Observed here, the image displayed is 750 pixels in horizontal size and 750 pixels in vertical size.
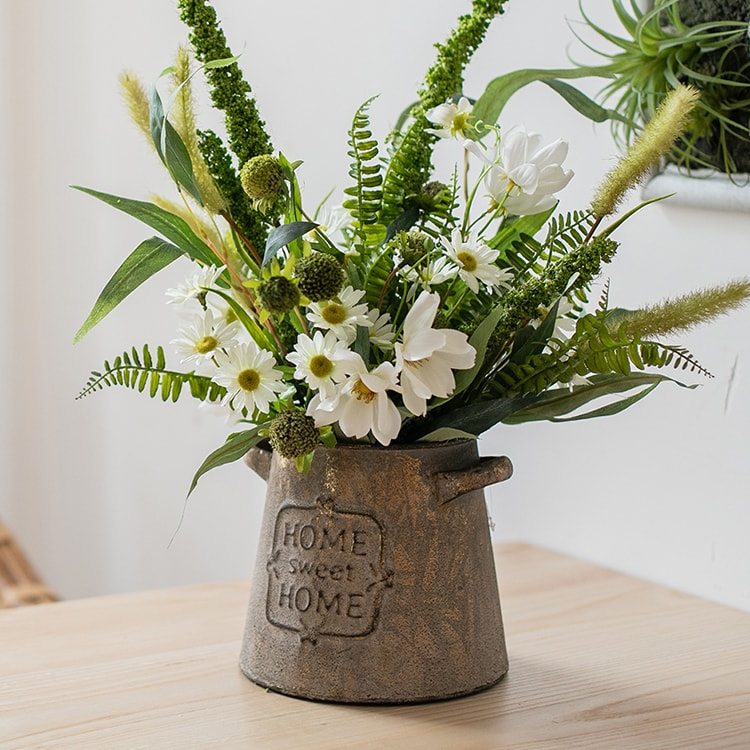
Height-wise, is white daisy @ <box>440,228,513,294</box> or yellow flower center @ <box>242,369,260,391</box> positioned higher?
white daisy @ <box>440,228,513,294</box>

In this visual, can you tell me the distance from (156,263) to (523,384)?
0.24 meters

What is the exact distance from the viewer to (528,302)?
0.64 metres

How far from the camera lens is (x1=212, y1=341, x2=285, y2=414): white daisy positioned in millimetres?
637

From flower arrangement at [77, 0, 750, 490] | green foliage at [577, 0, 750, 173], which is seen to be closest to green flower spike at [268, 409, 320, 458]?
flower arrangement at [77, 0, 750, 490]

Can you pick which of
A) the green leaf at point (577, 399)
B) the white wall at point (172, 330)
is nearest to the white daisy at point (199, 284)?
the green leaf at point (577, 399)

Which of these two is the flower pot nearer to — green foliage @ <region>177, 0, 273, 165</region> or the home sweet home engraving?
the home sweet home engraving

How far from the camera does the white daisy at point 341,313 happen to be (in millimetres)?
609

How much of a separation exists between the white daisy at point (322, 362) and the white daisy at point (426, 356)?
0.03 m

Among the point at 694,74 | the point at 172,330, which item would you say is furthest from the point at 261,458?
the point at 172,330

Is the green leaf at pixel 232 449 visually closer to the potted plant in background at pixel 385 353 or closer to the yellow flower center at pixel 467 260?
the potted plant in background at pixel 385 353

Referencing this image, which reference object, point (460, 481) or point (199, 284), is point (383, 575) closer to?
point (460, 481)

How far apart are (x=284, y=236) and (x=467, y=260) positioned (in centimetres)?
11

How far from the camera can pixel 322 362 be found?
609 millimetres

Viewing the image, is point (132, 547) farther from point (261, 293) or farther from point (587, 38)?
point (261, 293)
